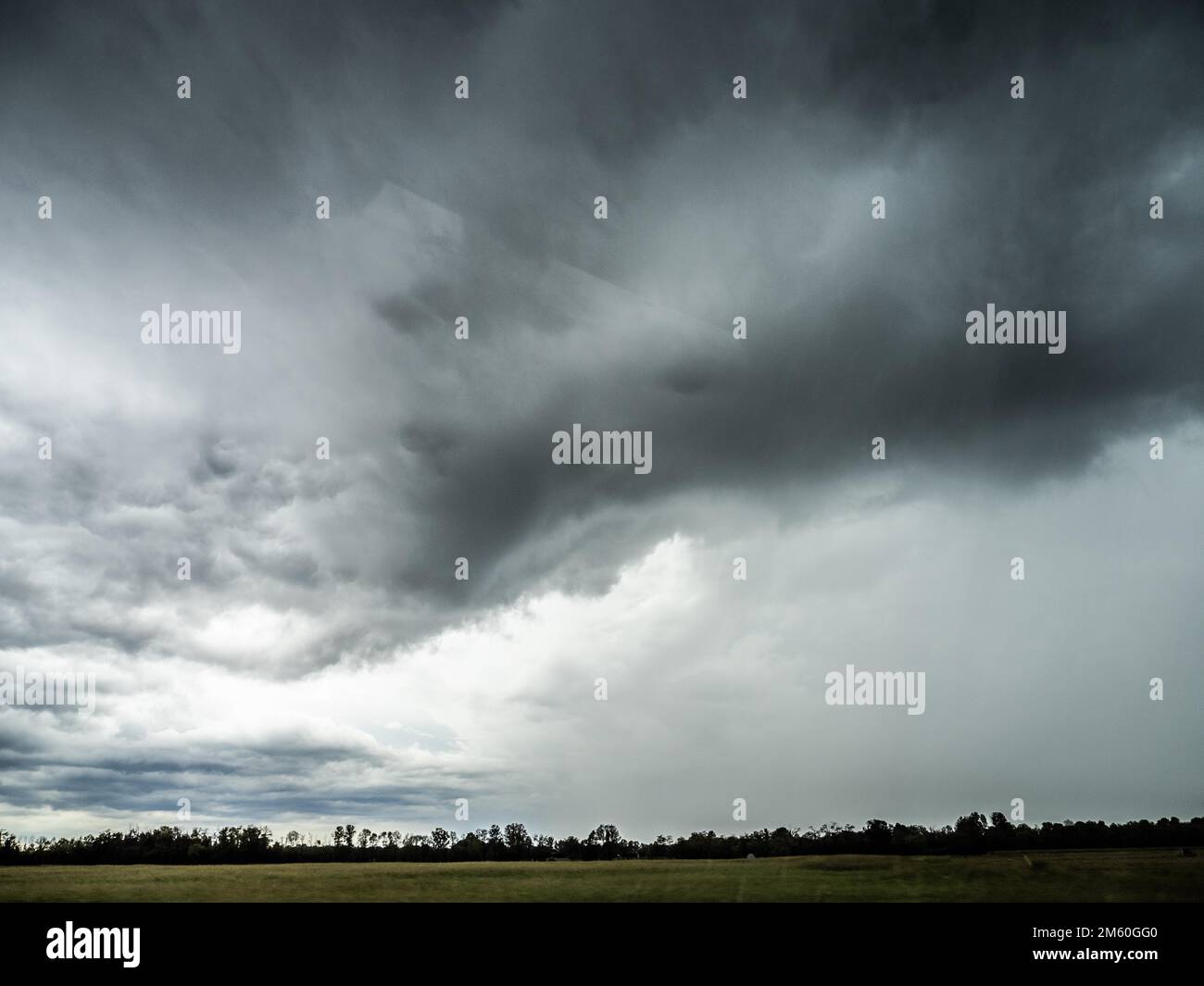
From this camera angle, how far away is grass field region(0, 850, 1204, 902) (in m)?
27.2

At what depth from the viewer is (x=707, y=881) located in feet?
100

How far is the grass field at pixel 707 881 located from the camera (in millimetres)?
27188

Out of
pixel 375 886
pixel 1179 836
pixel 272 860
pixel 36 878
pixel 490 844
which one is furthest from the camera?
pixel 272 860

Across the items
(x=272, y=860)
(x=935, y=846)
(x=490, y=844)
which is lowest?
(x=272, y=860)
